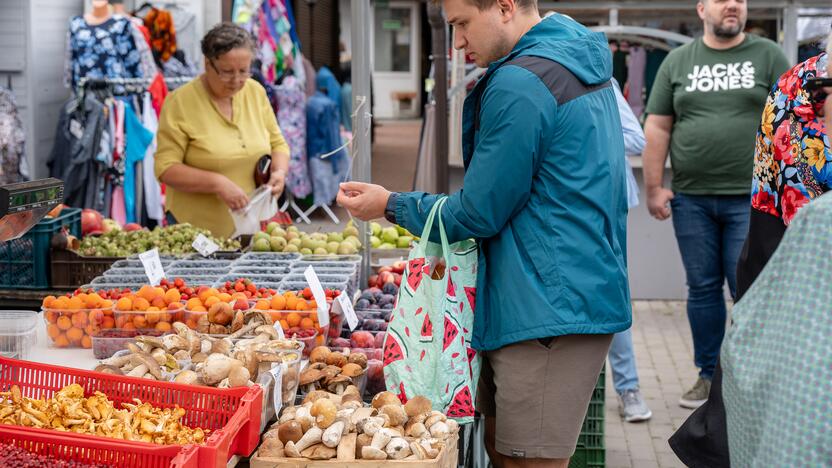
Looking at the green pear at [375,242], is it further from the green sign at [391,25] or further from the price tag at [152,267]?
the green sign at [391,25]

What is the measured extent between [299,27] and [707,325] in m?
11.5

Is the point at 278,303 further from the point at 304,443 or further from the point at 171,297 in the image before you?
the point at 304,443

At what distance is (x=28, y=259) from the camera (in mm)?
4941

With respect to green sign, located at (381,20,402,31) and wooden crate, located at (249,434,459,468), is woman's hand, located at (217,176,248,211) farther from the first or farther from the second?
green sign, located at (381,20,402,31)

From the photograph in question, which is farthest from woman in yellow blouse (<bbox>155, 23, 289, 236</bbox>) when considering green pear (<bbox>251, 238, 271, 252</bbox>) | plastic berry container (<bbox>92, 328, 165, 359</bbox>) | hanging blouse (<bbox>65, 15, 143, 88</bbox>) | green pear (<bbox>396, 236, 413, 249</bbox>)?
hanging blouse (<bbox>65, 15, 143, 88</bbox>)

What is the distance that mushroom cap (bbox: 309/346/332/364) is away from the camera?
136 inches

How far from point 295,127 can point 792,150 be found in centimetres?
891

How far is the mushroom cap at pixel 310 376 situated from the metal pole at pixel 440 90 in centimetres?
265

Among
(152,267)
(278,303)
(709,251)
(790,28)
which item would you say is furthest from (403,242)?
(790,28)

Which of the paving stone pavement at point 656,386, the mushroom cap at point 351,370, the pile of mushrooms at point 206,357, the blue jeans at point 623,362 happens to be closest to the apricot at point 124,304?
the pile of mushrooms at point 206,357

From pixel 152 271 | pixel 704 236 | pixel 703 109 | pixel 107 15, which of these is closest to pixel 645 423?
pixel 704 236

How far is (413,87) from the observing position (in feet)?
101

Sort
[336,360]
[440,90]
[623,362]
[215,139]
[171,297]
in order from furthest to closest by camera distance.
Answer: [440,90] → [623,362] → [215,139] → [171,297] → [336,360]

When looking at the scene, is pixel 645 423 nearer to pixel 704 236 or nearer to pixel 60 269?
pixel 704 236
